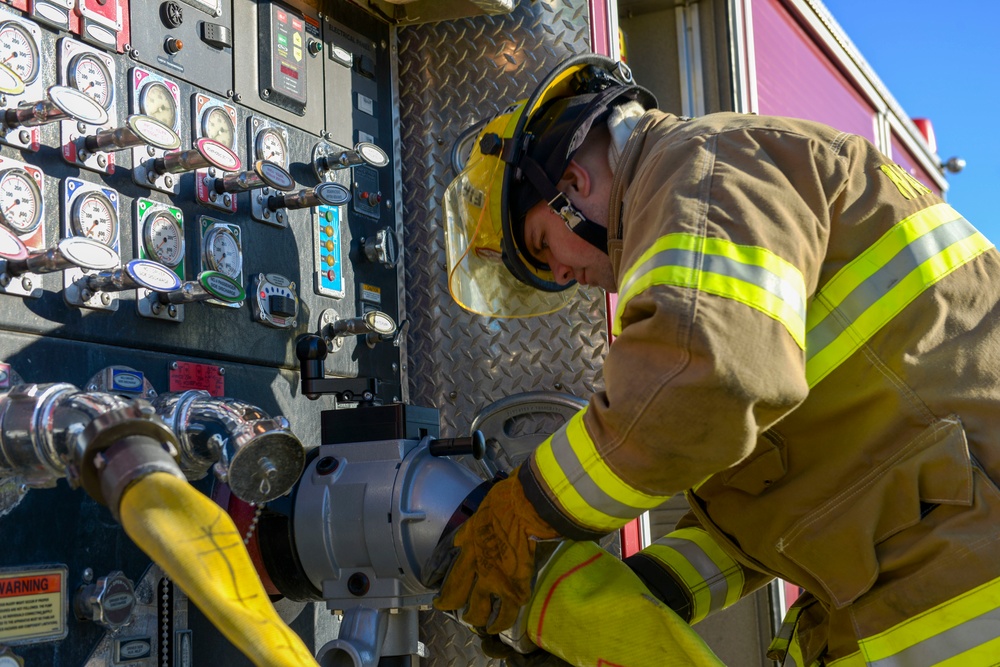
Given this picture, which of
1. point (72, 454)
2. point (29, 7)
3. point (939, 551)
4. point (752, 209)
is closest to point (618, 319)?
point (752, 209)

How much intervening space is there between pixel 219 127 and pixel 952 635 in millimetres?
1845

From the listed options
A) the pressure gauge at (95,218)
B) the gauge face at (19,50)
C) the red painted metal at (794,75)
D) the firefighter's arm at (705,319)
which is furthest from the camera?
the red painted metal at (794,75)

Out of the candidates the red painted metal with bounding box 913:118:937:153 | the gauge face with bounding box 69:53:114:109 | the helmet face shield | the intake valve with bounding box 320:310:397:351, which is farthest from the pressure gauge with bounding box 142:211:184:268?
the red painted metal with bounding box 913:118:937:153

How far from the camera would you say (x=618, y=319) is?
1.78 meters

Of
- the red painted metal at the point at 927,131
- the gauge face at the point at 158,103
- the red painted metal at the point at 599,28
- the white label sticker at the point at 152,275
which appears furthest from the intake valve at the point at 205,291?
the red painted metal at the point at 927,131

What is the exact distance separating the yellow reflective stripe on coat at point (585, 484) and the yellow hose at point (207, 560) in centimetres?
57

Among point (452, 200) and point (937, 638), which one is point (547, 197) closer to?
point (452, 200)

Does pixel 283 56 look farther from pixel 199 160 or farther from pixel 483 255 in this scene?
pixel 483 255

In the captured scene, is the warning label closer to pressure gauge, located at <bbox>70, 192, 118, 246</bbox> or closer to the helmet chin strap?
pressure gauge, located at <bbox>70, 192, 118, 246</bbox>

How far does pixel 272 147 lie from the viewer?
268 cm

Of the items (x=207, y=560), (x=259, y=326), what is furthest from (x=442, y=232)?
(x=207, y=560)

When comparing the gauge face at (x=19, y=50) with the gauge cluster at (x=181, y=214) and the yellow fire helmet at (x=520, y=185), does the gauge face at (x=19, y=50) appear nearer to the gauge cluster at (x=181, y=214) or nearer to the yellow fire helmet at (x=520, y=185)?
the gauge cluster at (x=181, y=214)

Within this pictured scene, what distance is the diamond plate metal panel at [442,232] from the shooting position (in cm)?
304

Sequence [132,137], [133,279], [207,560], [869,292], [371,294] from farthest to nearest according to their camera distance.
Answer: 1. [371,294]
2. [132,137]
3. [133,279]
4. [869,292]
5. [207,560]
